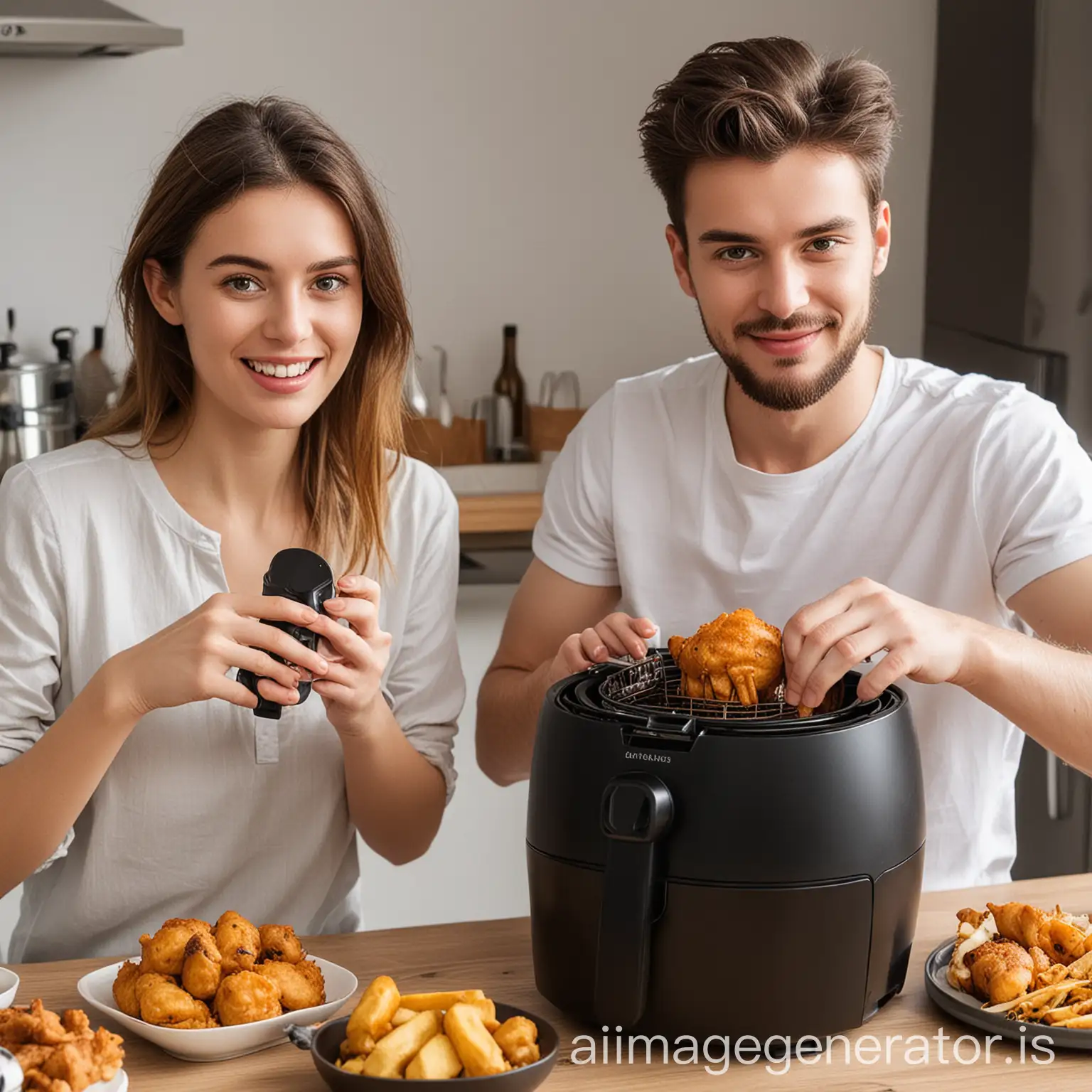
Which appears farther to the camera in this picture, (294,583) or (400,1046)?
(294,583)

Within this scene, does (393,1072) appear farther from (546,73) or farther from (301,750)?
(546,73)

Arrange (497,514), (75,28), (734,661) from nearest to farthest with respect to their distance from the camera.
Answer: (734,661) → (75,28) → (497,514)

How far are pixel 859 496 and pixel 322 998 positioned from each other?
2.72 ft

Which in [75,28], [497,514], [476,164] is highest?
[75,28]

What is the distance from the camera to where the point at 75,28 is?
2721 millimetres

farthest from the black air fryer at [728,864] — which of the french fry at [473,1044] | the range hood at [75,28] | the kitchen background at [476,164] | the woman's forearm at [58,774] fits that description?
the range hood at [75,28]

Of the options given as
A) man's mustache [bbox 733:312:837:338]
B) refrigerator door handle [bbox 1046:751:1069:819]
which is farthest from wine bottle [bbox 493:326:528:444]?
man's mustache [bbox 733:312:837:338]

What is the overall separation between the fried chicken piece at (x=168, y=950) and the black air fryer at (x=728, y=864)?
262 millimetres

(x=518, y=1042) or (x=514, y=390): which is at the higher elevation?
(x=514, y=390)

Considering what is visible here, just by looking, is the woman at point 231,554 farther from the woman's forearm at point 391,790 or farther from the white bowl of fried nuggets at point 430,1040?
the white bowl of fried nuggets at point 430,1040

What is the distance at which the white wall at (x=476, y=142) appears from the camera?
3131mm

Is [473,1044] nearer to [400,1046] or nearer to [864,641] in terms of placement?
[400,1046]

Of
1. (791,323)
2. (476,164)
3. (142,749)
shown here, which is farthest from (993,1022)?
(476,164)

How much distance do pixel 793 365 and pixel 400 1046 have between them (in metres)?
0.85
